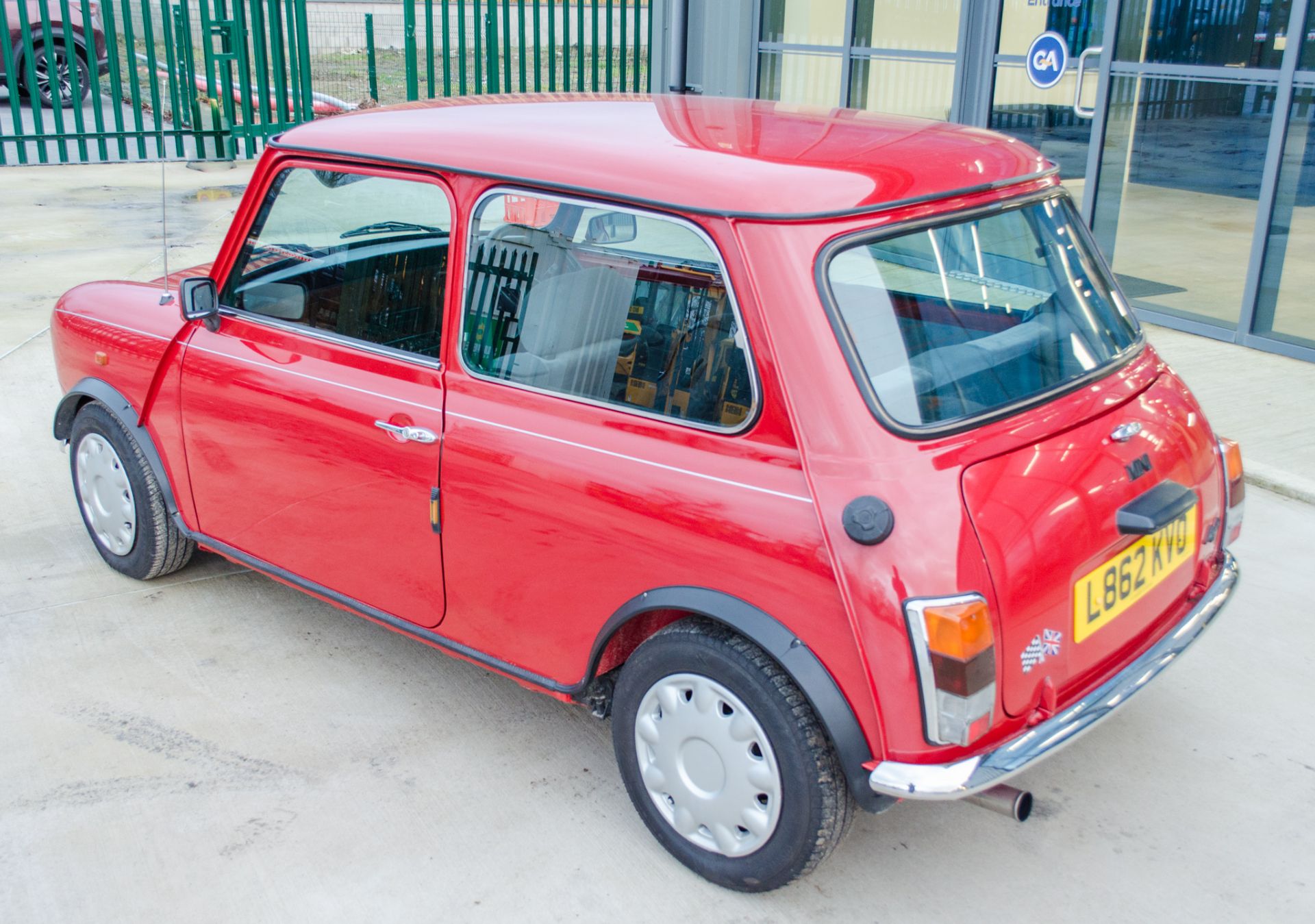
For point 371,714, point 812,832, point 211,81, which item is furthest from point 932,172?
point 211,81

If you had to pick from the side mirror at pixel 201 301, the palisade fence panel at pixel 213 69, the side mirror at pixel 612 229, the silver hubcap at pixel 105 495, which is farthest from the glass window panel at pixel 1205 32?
the silver hubcap at pixel 105 495

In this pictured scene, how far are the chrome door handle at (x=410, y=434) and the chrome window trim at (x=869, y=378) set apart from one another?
113 centimetres

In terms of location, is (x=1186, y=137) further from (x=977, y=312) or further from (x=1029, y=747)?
(x=1029, y=747)

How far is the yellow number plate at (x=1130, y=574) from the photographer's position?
104 inches

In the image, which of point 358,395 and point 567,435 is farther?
point 358,395

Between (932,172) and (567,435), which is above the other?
(932,172)

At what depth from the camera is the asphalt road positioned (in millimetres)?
2844

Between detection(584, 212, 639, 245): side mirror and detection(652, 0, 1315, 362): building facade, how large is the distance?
4073mm

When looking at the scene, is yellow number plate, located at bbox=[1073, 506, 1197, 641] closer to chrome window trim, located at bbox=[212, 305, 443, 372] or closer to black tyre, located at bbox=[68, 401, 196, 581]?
chrome window trim, located at bbox=[212, 305, 443, 372]

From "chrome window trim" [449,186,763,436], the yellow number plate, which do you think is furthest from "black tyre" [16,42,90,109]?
the yellow number plate

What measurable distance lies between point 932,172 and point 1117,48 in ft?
19.1

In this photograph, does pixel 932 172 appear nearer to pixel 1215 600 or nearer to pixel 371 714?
pixel 1215 600

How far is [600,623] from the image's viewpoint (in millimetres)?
2889

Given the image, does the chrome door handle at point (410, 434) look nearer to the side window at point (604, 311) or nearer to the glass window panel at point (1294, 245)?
the side window at point (604, 311)
